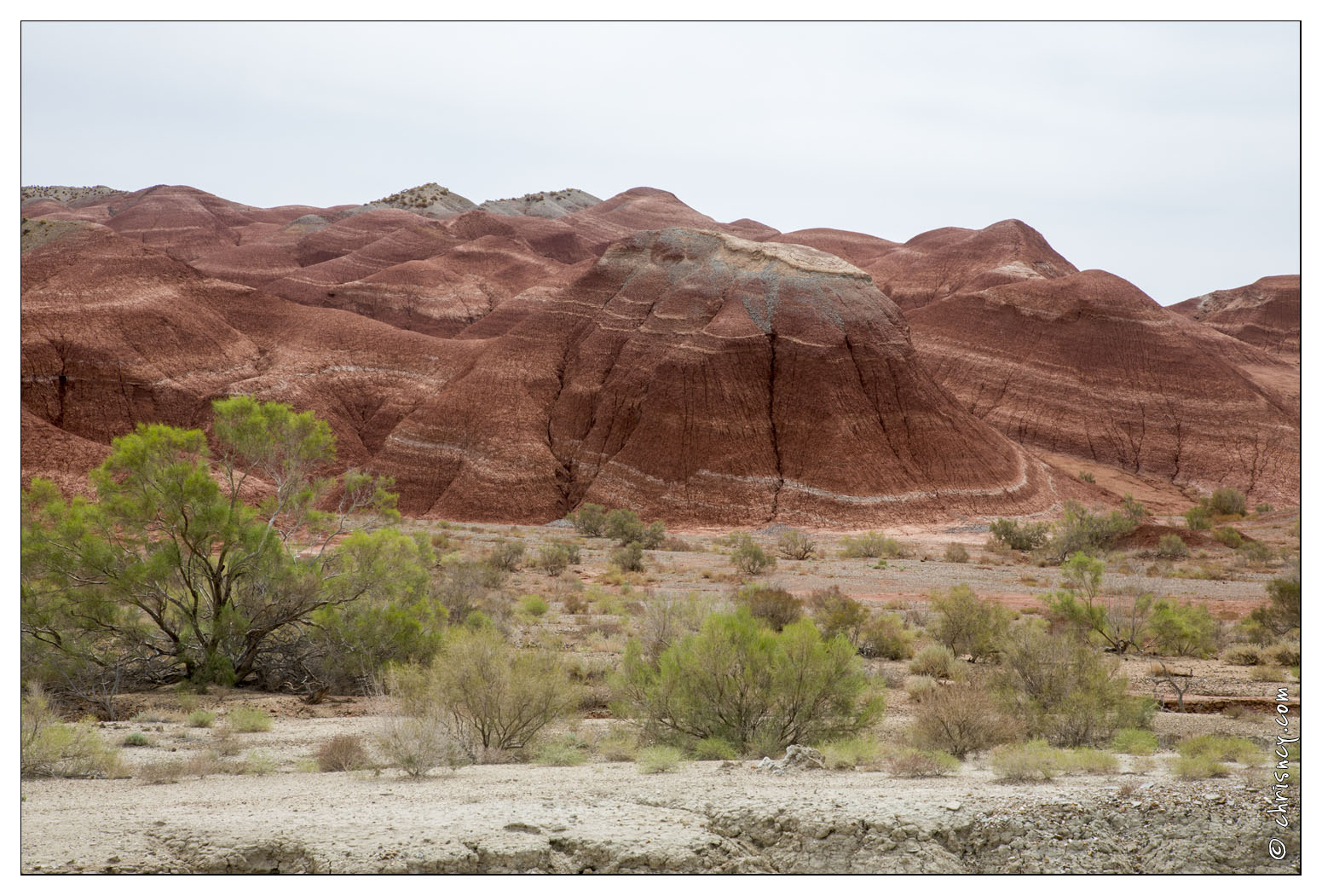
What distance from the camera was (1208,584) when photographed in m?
26.9

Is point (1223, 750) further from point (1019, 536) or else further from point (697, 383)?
point (697, 383)

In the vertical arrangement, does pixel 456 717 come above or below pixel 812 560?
above

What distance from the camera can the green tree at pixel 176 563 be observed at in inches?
480

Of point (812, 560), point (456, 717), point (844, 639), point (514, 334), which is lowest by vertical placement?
point (812, 560)

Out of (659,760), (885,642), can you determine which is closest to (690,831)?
(659,760)

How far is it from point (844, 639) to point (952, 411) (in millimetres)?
45404

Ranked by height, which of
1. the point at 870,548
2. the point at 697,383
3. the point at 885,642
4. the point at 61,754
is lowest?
the point at 870,548

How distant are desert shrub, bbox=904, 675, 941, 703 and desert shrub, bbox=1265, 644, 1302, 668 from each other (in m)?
5.80

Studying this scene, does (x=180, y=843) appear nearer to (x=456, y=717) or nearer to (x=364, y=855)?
(x=364, y=855)

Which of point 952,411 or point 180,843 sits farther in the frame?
point 952,411

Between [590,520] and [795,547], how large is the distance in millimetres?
11544

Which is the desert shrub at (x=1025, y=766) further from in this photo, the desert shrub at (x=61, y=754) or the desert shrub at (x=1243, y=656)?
the desert shrub at (x=1243, y=656)

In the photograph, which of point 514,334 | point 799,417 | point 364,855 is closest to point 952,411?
point 799,417

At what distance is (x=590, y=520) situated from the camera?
144ft
